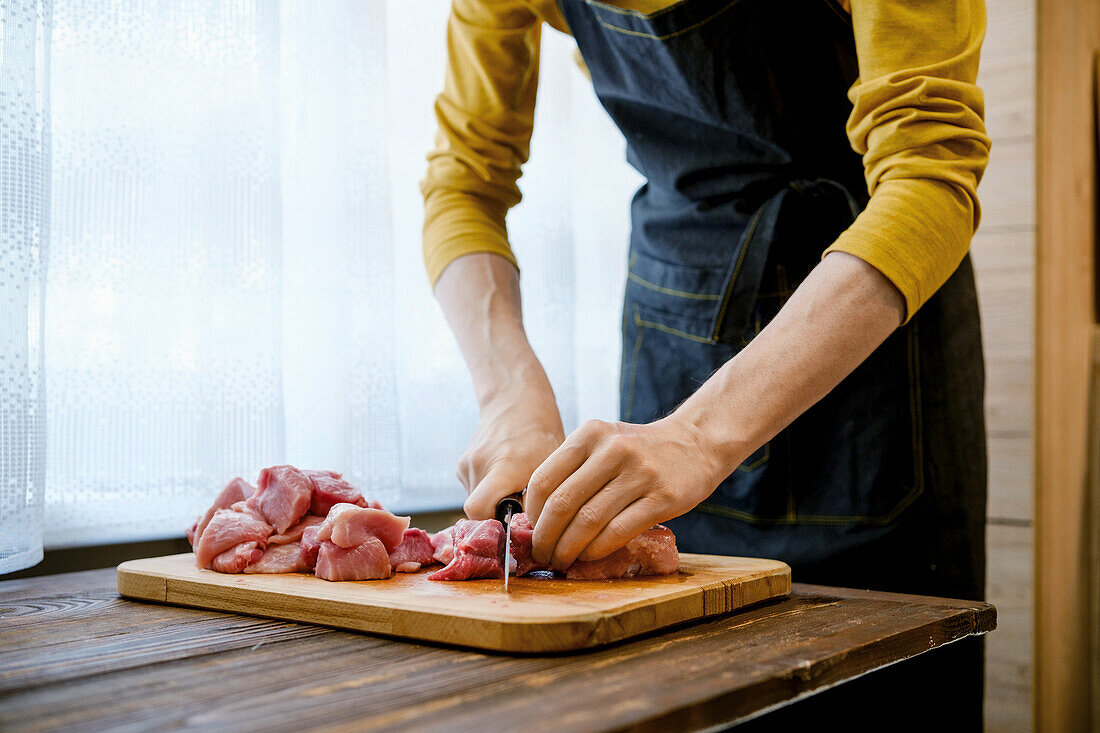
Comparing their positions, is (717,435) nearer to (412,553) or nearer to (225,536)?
(412,553)

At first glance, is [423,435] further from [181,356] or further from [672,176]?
[672,176]

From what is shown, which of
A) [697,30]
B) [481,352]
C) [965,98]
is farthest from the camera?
[481,352]

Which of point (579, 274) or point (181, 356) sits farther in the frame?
point (579, 274)

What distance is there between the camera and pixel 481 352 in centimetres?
145

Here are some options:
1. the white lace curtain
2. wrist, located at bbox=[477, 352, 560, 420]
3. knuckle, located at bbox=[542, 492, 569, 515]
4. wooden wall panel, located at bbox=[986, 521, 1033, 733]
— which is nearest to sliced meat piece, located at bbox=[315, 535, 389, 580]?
knuckle, located at bbox=[542, 492, 569, 515]

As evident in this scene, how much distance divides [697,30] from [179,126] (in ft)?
2.74

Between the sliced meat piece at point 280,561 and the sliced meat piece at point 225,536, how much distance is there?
0.05 feet

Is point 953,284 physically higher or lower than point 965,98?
lower

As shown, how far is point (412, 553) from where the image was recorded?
3.70 feet

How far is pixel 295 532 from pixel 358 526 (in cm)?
12

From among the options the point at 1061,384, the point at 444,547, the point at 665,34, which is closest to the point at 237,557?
the point at 444,547

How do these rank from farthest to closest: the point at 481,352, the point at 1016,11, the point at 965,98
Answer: the point at 1016,11 → the point at 481,352 → the point at 965,98

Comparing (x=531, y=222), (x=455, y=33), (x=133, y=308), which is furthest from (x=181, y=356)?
(x=531, y=222)

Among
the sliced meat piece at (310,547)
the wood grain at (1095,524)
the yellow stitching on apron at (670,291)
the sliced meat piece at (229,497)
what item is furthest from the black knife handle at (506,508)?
the wood grain at (1095,524)
